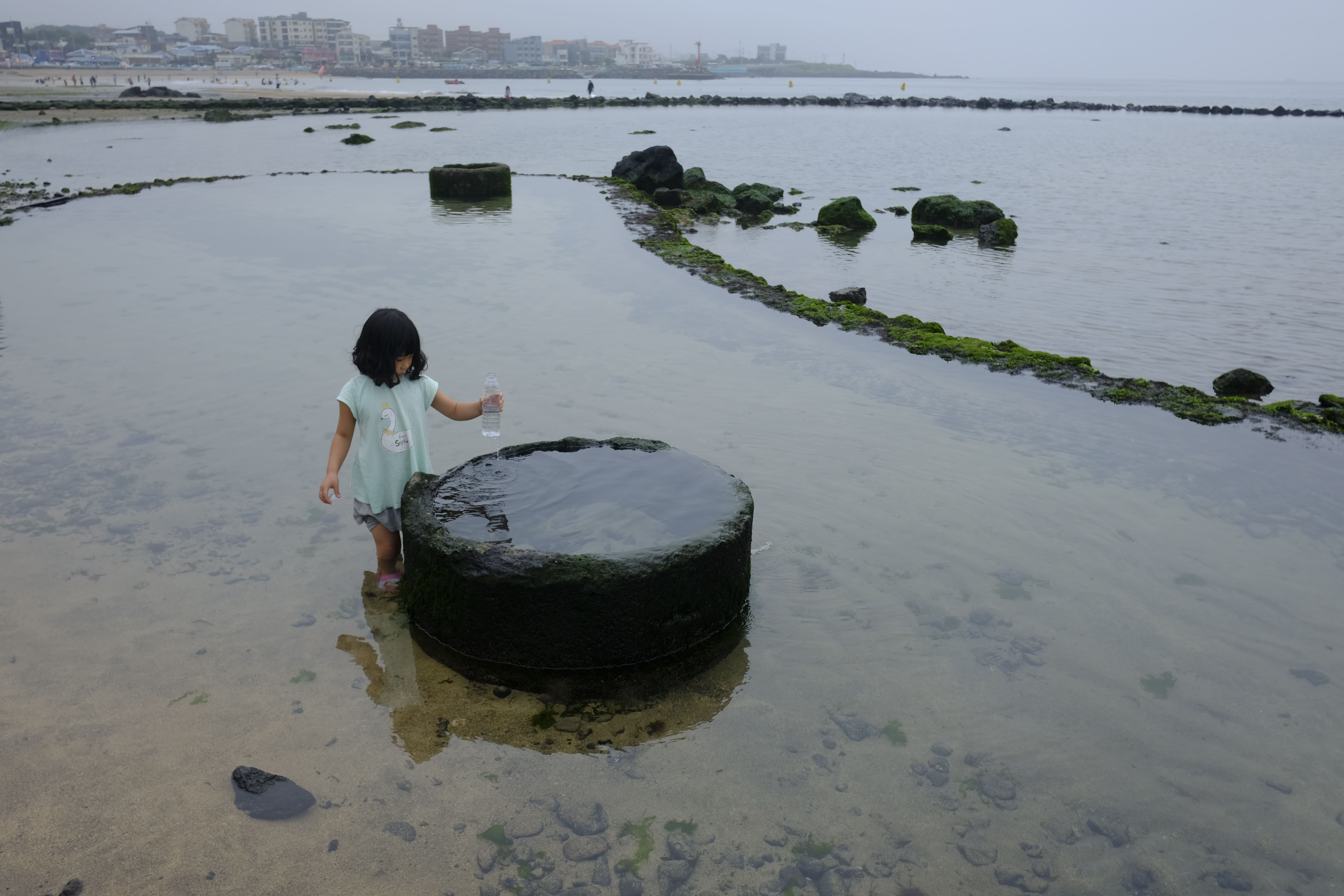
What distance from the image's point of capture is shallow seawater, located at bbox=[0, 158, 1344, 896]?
3.30 metres

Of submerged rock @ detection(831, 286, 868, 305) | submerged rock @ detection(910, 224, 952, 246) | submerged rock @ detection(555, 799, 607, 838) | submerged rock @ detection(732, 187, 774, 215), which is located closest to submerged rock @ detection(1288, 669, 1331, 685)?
submerged rock @ detection(555, 799, 607, 838)

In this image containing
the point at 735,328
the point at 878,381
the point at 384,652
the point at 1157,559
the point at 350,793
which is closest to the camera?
the point at 350,793

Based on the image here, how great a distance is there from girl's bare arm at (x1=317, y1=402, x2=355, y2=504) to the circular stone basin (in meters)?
0.35

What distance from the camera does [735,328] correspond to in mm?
10352

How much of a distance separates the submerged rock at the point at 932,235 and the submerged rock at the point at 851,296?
7053 mm

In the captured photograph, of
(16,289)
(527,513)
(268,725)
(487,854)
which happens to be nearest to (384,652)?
(268,725)

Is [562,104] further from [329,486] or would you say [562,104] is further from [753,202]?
[329,486]

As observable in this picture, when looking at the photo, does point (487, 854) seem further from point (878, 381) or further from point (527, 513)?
point (878, 381)

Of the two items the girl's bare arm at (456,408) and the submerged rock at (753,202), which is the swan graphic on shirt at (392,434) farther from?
the submerged rock at (753,202)

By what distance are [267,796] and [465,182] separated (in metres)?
17.8

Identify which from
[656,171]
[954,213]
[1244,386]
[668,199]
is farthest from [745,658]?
[656,171]

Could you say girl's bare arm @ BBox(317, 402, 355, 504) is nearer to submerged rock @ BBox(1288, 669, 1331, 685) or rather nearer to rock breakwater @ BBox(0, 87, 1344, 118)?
submerged rock @ BBox(1288, 669, 1331, 685)

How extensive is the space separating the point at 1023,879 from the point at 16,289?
12582 millimetres

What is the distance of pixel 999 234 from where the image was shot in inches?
728
